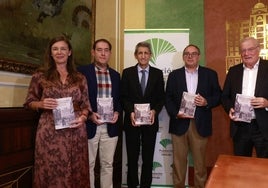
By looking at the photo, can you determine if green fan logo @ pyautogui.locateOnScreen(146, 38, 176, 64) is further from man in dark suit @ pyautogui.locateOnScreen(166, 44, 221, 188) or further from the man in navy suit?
the man in navy suit

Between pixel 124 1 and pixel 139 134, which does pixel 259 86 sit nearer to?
pixel 139 134

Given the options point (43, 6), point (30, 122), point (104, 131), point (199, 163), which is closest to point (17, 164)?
point (30, 122)

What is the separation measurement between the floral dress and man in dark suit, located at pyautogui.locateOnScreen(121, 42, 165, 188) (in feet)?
2.38

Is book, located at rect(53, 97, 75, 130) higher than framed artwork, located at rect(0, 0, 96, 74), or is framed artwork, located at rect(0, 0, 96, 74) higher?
framed artwork, located at rect(0, 0, 96, 74)

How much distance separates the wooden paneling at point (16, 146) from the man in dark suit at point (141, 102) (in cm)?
98

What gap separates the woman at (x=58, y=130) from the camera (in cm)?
221

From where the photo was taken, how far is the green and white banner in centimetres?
352

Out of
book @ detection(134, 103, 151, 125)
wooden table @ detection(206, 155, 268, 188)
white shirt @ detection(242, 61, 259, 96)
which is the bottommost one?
wooden table @ detection(206, 155, 268, 188)

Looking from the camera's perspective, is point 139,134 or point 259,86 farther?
point 139,134

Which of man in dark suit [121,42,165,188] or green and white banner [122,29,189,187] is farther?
green and white banner [122,29,189,187]

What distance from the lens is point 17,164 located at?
2.24 meters

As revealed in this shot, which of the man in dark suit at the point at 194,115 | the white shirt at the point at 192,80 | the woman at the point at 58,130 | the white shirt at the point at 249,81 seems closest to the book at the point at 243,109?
the white shirt at the point at 249,81

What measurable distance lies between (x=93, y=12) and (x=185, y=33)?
3.92ft

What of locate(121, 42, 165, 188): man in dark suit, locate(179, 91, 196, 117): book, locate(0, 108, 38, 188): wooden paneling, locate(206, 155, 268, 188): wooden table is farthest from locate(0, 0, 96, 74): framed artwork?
locate(206, 155, 268, 188): wooden table
